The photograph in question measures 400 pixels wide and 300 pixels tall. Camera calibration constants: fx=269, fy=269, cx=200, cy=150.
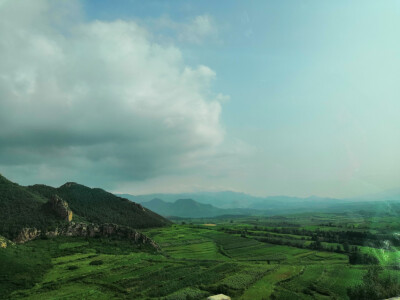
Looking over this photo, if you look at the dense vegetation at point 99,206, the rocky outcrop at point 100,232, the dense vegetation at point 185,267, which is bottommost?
the dense vegetation at point 185,267

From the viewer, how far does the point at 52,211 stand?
352 ft

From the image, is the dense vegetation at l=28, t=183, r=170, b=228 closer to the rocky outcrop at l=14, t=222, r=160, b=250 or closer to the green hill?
the green hill

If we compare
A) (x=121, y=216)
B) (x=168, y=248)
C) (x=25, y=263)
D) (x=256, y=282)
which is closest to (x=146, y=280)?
(x=256, y=282)

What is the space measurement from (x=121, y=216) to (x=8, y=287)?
10671 centimetres

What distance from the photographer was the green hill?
9469 centimetres

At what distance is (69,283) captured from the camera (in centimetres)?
5169

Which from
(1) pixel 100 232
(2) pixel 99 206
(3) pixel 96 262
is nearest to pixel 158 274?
(3) pixel 96 262

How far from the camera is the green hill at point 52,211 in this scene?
94688mm

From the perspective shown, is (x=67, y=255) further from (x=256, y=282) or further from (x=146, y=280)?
(x=256, y=282)

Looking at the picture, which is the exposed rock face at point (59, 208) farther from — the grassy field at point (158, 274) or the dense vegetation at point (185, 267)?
the grassy field at point (158, 274)

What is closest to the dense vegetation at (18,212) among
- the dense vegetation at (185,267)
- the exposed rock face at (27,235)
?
the dense vegetation at (185,267)

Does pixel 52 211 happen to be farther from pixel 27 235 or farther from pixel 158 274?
pixel 158 274

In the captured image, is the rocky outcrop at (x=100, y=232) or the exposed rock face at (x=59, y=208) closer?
the rocky outcrop at (x=100, y=232)

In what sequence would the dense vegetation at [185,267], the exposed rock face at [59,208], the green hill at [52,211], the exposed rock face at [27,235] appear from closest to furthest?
the dense vegetation at [185,267], the exposed rock face at [27,235], the green hill at [52,211], the exposed rock face at [59,208]
